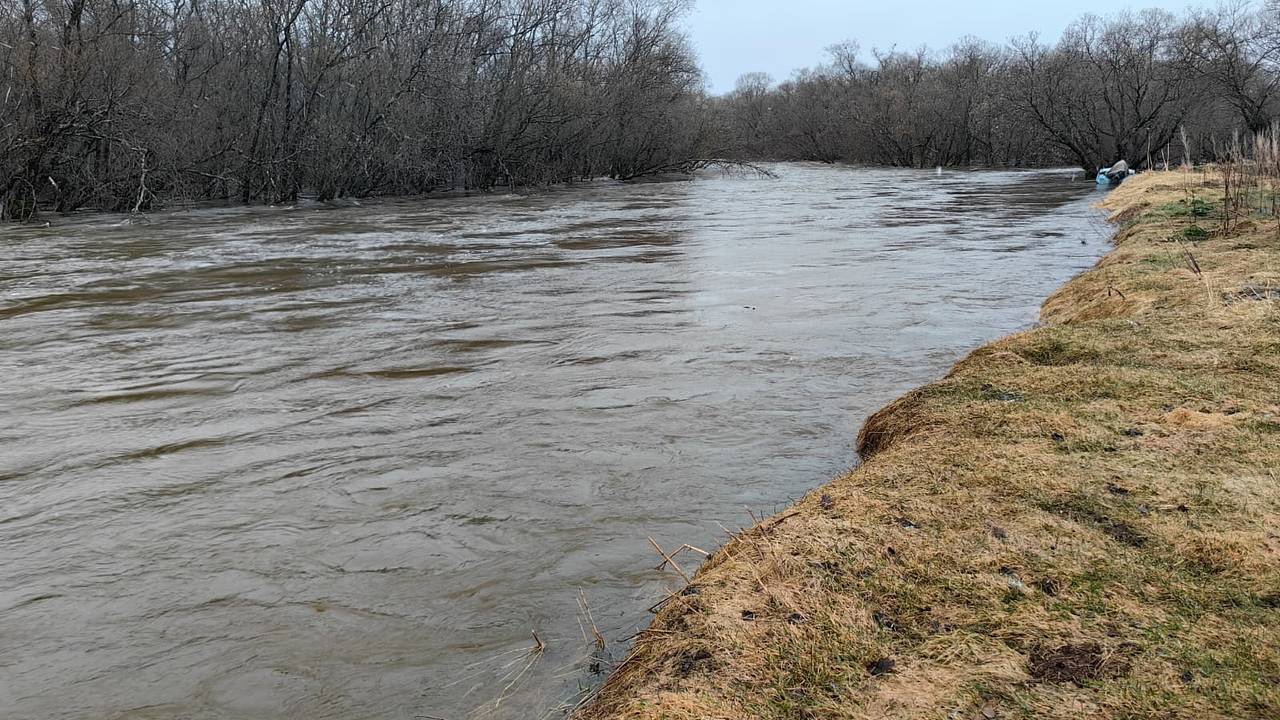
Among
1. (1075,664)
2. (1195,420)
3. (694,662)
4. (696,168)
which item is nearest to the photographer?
(1075,664)

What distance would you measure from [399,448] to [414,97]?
25315 millimetres

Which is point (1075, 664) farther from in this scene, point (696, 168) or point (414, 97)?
point (696, 168)

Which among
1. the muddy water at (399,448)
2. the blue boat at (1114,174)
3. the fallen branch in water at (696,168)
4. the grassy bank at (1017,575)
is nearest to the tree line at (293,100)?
the fallen branch in water at (696,168)

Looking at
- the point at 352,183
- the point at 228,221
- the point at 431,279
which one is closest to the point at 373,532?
the point at 431,279

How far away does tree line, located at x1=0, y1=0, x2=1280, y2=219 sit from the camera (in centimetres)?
2127

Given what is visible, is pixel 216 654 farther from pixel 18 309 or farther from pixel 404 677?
pixel 18 309

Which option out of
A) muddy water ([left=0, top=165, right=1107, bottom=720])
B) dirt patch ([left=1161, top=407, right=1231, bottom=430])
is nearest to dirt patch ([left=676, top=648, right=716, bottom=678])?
muddy water ([left=0, top=165, right=1107, bottom=720])

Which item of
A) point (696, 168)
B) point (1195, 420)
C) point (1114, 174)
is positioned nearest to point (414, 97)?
point (696, 168)

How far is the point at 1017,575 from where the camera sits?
3.04m

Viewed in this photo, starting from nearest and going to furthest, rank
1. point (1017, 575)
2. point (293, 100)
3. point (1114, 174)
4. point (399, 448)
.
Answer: point (1017, 575)
point (399, 448)
point (293, 100)
point (1114, 174)

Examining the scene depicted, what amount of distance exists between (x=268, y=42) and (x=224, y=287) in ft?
57.2

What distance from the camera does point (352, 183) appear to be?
90.3ft

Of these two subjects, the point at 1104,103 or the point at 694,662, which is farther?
the point at 1104,103

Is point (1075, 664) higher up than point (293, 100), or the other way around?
point (293, 100)
